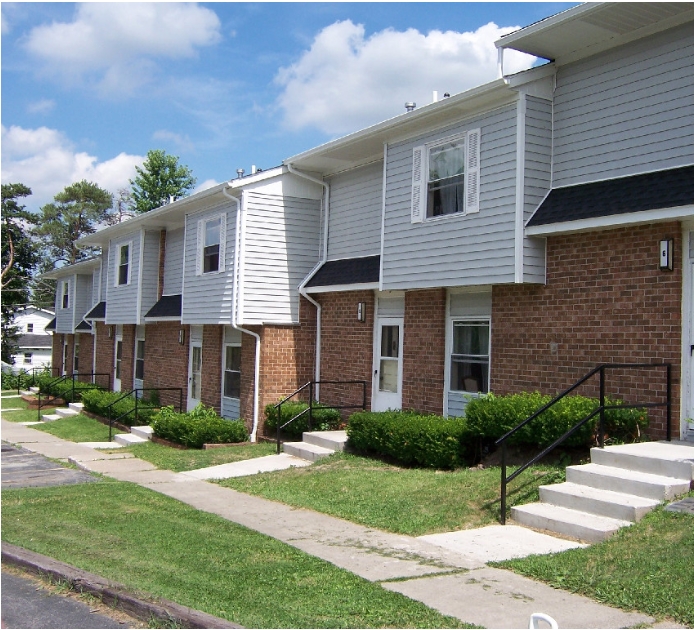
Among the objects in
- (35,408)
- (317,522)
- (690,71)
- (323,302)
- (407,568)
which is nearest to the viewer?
(407,568)

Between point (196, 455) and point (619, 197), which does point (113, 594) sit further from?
point (196, 455)

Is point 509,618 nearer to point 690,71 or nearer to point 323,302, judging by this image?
point 690,71

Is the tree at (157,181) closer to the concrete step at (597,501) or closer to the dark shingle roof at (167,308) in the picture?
the dark shingle roof at (167,308)

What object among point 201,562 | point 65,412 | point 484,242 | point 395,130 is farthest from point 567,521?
point 65,412

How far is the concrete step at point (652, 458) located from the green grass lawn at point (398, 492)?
62 centimetres

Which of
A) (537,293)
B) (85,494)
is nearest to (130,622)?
(85,494)

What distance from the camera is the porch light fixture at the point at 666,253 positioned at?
31.4 ft

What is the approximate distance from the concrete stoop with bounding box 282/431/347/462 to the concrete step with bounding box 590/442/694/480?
17.3 feet

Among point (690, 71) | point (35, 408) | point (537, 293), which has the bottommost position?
point (35, 408)

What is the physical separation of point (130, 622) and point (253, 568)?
4.51 feet

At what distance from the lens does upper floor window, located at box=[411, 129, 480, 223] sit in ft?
39.0

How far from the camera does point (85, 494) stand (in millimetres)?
11180

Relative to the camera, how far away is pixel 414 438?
11.5 meters

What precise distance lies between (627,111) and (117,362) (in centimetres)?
2012
